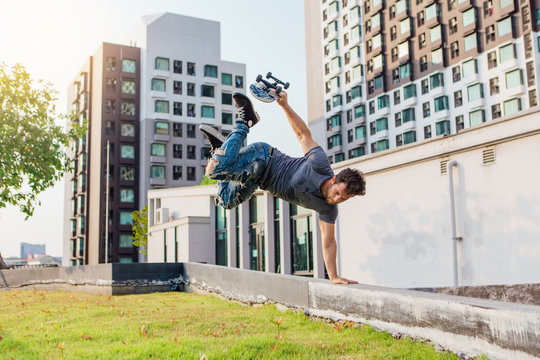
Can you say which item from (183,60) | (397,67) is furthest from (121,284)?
(183,60)

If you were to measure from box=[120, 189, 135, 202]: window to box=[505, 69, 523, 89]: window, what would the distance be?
4905 centimetres

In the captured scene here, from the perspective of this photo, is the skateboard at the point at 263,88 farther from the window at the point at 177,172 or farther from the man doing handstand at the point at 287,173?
the window at the point at 177,172

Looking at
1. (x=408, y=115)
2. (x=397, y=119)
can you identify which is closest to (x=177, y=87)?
(x=397, y=119)

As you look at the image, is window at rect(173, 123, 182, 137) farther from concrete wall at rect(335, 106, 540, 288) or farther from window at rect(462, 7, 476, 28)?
concrete wall at rect(335, 106, 540, 288)

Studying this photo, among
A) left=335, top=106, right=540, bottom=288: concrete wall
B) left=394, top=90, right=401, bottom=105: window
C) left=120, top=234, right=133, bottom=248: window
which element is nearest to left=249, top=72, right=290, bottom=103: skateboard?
left=335, top=106, right=540, bottom=288: concrete wall

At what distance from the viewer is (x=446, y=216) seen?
47.8ft

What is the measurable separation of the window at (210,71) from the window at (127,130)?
13593 millimetres

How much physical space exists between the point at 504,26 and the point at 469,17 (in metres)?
4.69

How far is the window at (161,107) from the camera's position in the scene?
240 feet

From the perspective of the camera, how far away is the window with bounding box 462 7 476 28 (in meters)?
52.6

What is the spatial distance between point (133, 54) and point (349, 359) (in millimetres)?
75611

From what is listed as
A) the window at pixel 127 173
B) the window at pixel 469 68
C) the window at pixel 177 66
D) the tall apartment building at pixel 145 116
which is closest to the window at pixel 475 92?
the window at pixel 469 68

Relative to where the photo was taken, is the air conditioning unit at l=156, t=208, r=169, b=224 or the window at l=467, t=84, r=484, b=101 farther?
the window at l=467, t=84, r=484, b=101

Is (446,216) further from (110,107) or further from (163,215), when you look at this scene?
(110,107)
